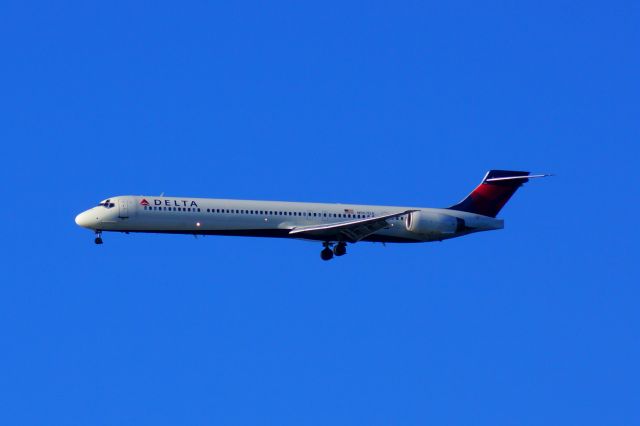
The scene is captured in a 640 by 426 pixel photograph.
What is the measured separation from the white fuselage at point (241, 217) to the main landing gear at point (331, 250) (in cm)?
111

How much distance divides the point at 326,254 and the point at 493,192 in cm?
1004

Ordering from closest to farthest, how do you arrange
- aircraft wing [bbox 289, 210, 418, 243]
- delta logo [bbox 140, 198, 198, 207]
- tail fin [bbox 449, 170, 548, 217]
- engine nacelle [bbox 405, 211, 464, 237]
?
delta logo [bbox 140, 198, 198, 207], aircraft wing [bbox 289, 210, 418, 243], engine nacelle [bbox 405, 211, 464, 237], tail fin [bbox 449, 170, 548, 217]

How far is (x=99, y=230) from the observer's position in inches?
2483

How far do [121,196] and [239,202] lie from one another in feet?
18.5

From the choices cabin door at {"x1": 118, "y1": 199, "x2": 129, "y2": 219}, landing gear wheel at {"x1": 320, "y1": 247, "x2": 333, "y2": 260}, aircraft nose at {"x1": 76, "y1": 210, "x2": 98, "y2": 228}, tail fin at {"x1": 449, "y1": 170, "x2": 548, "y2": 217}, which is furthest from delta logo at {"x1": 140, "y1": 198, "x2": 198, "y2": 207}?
tail fin at {"x1": 449, "y1": 170, "x2": 548, "y2": 217}

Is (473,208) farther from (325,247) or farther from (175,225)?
(175,225)

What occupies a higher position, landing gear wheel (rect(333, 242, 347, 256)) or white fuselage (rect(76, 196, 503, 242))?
white fuselage (rect(76, 196, 503, 242))

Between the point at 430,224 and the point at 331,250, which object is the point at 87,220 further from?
the point at 430,224

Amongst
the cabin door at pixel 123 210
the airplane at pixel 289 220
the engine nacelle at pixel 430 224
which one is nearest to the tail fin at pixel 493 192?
the airplane at pixel 289 220

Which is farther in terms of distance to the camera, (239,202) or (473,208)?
(473,208)

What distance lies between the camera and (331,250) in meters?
66.8

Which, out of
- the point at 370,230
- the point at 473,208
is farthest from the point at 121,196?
the point at 473,208

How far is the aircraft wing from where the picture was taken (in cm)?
6394

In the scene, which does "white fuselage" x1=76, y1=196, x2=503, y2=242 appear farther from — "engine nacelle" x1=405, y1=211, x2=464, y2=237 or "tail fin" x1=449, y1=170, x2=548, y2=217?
"tail fin" x1=449, y1=170, x2=548, y2=217
